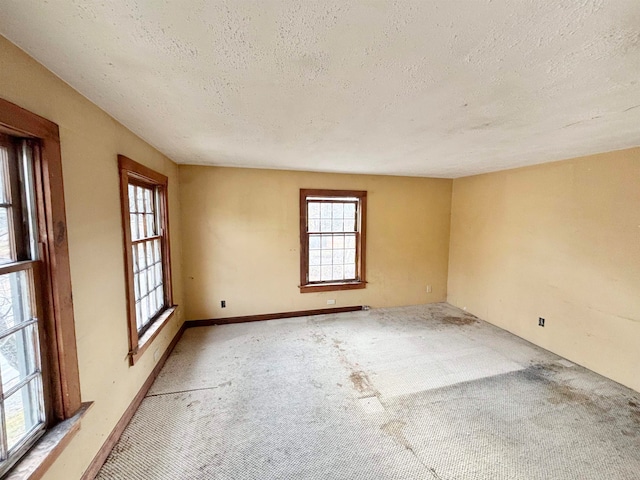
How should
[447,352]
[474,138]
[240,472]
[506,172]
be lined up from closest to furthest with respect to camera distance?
[240,472] → [474,138] → [447,352] → [506,172]

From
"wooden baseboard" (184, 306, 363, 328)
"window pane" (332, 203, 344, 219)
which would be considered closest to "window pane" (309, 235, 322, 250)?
"window pane" (332, 203, 344, 219)

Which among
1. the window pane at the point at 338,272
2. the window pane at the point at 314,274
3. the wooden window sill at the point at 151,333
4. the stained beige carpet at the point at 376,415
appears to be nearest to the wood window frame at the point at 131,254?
the wooden window sill at the point at 151,333

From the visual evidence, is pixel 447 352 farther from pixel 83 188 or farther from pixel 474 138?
pixel 83 188

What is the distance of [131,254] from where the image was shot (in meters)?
2.24

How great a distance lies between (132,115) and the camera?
6.38 feet

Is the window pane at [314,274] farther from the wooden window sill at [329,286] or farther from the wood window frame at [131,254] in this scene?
the wood window frame at [131,254]

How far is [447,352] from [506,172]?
2.68 meters

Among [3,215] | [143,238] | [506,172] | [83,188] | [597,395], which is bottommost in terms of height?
[597,395]

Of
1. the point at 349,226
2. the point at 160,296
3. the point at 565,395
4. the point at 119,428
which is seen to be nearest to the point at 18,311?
the point at 119,428

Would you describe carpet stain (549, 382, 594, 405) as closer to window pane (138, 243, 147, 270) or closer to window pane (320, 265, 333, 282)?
window pane (320, 265, 333, 282)

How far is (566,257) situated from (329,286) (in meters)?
3.07

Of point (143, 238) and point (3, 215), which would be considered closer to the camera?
point (3, 215)

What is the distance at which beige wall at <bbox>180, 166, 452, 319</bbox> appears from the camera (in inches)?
155

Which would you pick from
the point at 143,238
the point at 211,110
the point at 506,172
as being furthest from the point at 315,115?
the point at 506,172
